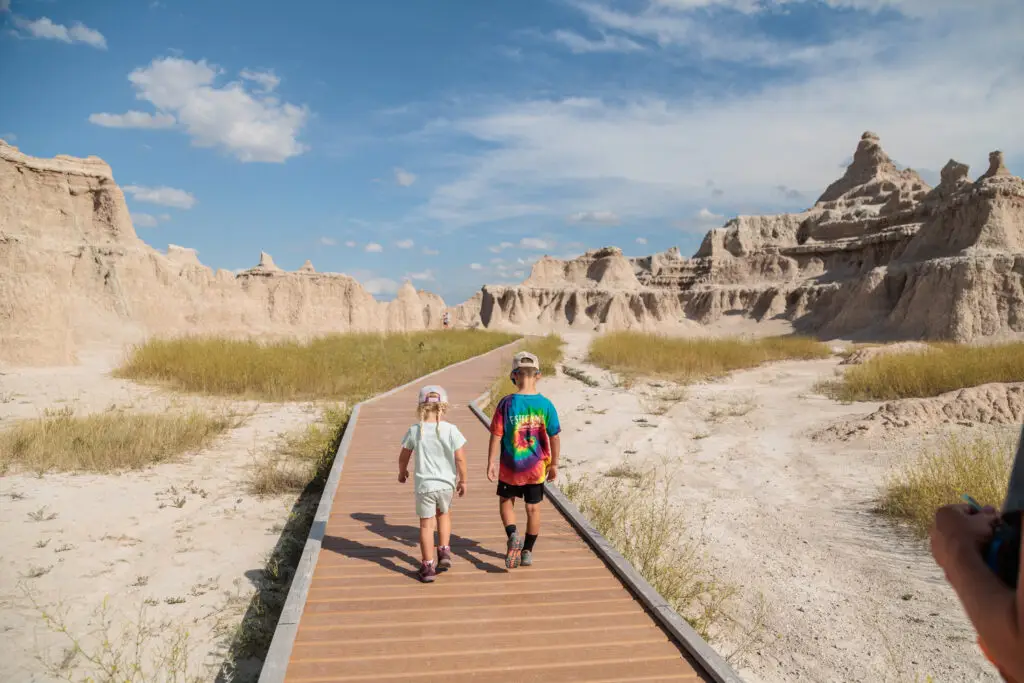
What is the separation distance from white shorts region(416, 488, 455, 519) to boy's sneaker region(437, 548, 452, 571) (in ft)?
0.84

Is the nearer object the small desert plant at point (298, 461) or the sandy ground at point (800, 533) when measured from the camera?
the sandy ground at point (800, 533)

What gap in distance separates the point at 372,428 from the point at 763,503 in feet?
16.8

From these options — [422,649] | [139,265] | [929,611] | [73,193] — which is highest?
[73,193]

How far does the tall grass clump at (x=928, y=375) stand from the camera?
37.4ft

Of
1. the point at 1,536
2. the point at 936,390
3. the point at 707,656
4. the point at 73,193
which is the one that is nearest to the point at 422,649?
the point at 707,656

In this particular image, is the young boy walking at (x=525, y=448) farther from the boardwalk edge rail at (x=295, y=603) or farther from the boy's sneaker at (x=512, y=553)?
the boardwalk edge rail at (x=295, y=603)

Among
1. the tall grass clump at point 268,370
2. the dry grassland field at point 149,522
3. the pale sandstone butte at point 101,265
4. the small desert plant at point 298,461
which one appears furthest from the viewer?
the pale sandstone butte at point 101,265

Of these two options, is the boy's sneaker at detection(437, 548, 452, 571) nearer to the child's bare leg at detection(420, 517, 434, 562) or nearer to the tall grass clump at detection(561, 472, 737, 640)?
the child's bare leg at detection(420, 517, 434, 562)

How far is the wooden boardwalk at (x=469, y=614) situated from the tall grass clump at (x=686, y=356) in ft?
41.2

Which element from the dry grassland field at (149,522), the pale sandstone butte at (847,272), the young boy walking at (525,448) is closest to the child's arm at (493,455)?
the young boy walking at (525,448)

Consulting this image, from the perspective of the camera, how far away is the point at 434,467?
153 inches

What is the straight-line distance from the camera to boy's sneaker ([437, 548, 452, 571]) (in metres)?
3.92

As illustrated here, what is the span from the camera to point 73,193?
27.2 meters

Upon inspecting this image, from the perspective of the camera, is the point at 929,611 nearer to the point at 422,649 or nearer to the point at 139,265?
the point at 422,649
